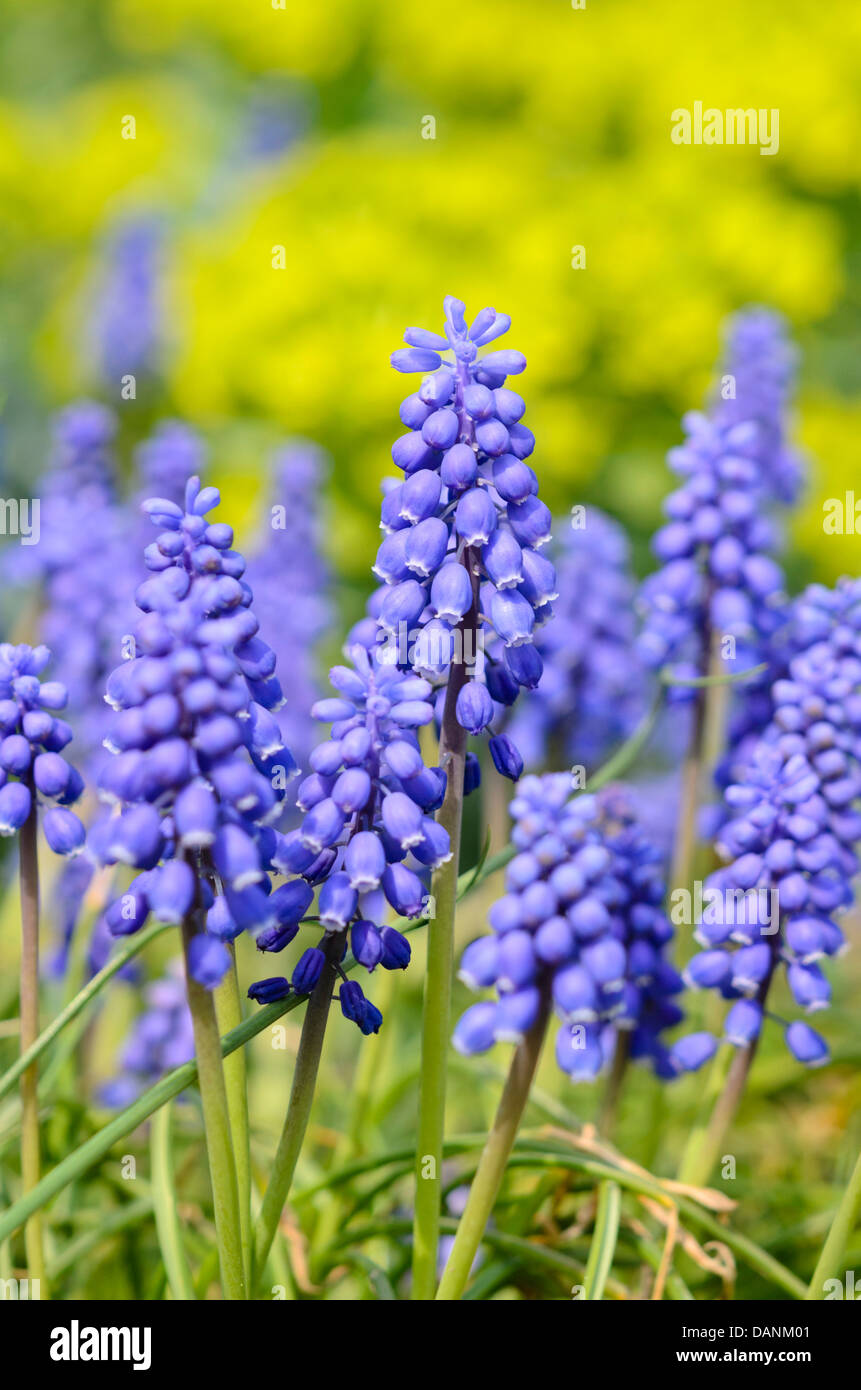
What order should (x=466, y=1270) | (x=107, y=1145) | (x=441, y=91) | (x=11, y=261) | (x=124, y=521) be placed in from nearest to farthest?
1. (x=107, y=1145)
2. (x=466, y=1270)
3. (x=124, y=521)
4. (x=441, y=91)
5. (x=11, y=261)

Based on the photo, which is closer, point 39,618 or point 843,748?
point 843,748

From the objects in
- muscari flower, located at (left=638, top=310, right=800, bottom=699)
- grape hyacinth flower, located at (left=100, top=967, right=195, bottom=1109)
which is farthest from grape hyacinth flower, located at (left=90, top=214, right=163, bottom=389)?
muscari flower, located at (left=638, top=310, right=800, bottom=699)

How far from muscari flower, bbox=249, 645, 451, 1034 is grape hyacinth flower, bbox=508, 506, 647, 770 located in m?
1.69

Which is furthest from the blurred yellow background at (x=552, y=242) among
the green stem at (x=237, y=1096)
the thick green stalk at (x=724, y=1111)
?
the green stem at (x=237, y=1096)

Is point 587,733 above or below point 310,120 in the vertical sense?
below

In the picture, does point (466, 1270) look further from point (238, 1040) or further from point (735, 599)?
point (735, 599)

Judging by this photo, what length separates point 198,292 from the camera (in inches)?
302

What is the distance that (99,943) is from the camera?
3834 millimetres

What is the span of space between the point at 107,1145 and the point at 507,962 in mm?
605

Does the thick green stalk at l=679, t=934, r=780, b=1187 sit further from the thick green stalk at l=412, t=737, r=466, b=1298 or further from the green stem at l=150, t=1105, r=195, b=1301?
the green stem at l=150, t=1105, r=195, b=1301

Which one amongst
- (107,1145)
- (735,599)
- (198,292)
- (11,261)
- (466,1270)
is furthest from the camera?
(11,261)

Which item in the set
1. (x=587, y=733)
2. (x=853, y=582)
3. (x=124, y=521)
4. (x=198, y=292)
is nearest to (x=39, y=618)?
(x=124, y=521)

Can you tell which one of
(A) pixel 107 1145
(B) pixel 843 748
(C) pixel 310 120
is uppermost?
(C) pixel 310 120

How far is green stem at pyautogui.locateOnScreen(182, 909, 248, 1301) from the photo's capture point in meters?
1.89
